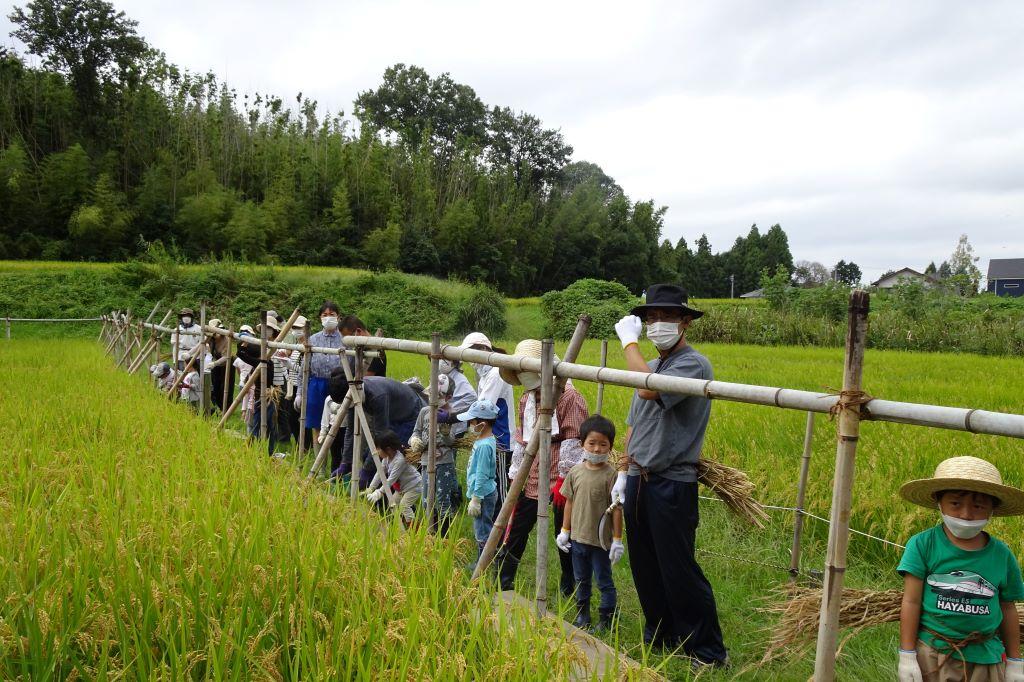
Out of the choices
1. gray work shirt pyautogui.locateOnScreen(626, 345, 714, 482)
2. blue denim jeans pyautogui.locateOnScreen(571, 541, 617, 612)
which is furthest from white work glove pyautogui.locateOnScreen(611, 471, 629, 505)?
blue denim jeans pyautogui.locateOnScreen(571, 541, 617, 612)

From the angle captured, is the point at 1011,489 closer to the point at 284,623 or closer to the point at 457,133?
the point at 284,623

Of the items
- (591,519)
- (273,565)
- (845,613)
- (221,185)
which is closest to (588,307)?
(221,185)

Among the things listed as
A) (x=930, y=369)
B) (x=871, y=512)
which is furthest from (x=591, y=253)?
(x=871, y=512)

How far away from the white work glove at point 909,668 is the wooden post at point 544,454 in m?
1.24

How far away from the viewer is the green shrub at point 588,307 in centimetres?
2533

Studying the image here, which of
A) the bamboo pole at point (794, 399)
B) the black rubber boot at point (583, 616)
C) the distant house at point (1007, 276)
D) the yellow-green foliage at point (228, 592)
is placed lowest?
the black rubber boot at point (583, 616)

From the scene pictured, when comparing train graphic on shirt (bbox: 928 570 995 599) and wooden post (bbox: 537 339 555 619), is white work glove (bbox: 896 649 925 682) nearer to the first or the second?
train graphic on shirt (bbox: 928 570 995 599)

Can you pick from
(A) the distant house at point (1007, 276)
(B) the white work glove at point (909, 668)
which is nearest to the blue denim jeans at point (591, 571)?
(B) the white work glove at point (909, 668)

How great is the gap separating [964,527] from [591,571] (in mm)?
1844

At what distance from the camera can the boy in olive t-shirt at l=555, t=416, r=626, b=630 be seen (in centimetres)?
346

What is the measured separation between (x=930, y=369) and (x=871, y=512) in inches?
323

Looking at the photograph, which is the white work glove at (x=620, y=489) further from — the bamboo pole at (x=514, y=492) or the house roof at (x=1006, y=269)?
the house roof at (x=1006, y=269)

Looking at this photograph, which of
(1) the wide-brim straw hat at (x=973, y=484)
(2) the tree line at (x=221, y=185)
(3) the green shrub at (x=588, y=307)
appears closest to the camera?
(1) the wide-brim straw hat at (x=973, y=484)

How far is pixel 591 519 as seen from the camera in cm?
348
